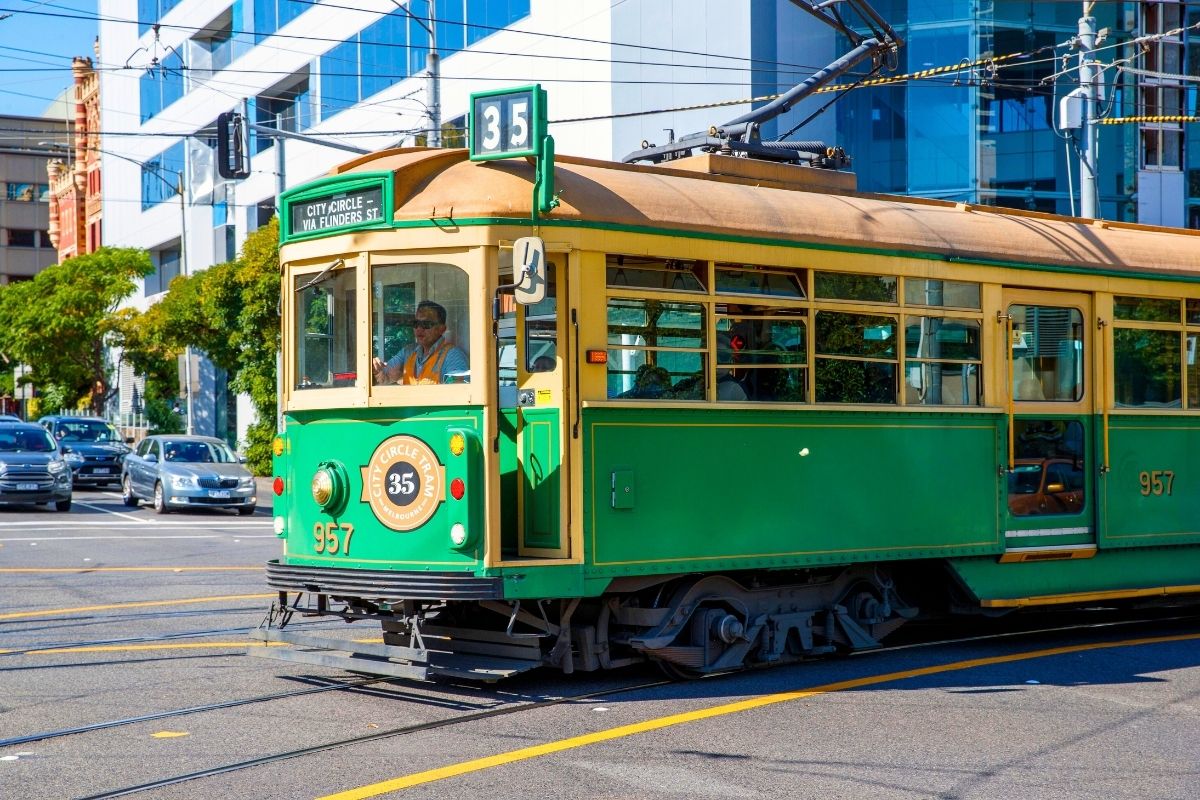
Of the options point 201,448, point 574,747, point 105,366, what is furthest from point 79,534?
point 105,366

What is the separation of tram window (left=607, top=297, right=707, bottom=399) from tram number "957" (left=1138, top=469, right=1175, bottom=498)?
14.4 ft

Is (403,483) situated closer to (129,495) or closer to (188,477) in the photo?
(188,477)

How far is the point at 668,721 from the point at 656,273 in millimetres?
2826

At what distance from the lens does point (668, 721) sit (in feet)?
27.0

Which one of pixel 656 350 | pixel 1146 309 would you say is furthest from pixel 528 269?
pixel 1146 309

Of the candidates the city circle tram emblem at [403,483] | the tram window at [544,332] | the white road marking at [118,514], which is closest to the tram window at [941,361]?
the tram window at [544,332]

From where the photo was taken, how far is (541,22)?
31.5 meters

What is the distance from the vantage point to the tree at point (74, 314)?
5016 centimetres

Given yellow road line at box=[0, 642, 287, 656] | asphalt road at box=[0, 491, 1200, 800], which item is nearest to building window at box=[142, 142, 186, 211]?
yellow road line at box=[0, 642, 287, 656]

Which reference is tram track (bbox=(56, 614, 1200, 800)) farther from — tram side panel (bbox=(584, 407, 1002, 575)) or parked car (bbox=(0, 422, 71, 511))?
parked car (bbox=(0, 422, 71, 511))

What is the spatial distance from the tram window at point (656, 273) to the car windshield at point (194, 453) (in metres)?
20.5

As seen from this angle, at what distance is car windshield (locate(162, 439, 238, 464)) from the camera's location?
1113 inches

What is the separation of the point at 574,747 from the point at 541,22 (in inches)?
1020

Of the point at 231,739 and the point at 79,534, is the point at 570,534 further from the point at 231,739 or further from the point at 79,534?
the point at 79,534
